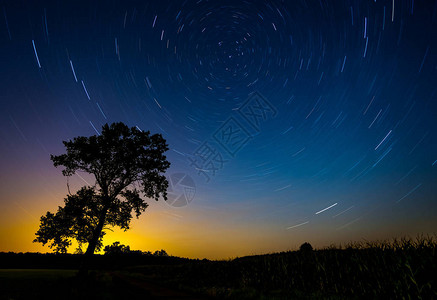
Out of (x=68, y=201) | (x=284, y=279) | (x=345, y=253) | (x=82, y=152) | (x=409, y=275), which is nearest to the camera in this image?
(x=409, y=275)

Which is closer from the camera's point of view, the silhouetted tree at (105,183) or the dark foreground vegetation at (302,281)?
the dark foreground vegetation at (302,281)

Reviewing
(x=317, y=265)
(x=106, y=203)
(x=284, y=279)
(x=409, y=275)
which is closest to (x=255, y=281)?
(x=284, y=279)

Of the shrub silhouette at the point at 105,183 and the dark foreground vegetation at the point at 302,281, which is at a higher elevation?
the shrub silhouette at the point at 105,183

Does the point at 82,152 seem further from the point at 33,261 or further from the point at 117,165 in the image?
the point at 33,261

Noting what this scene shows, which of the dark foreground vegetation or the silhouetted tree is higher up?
the silhouetted tree

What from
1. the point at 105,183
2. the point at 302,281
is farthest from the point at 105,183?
the point at 302,281

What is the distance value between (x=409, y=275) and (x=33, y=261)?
74335 millimetres

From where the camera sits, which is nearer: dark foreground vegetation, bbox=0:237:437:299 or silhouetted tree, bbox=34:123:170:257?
dark foreground vegetation, bbox=0:237:437:299

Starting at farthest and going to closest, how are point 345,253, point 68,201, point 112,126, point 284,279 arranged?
1. point 112,126
2. point 68,201
3. point 284,279
4. point 345,253

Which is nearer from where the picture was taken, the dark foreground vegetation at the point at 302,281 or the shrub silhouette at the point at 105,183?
the dark foreground vegetation at the point at 302,281

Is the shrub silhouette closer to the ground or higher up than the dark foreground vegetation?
higher up

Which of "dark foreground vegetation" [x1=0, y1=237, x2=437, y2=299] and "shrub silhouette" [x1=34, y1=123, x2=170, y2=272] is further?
"shrub silhouette" [x1=34, y1=123, x2=170, y2=272]

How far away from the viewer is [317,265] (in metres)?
12.8

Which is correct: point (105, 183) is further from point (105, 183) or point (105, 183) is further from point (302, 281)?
point (302, 281)
